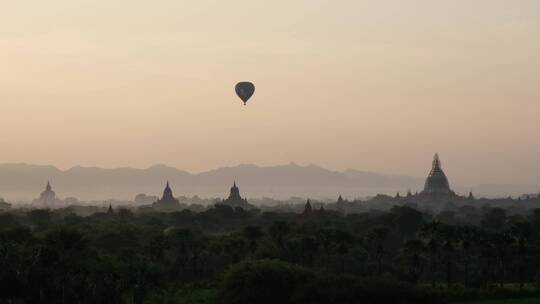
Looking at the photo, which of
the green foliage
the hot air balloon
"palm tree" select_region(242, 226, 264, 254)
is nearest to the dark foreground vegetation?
the green foliage

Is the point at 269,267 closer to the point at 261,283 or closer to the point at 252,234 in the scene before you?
the point at 261,283

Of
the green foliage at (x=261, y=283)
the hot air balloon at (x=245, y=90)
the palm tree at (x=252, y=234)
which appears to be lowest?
the green foliage at (x=261, y=283)

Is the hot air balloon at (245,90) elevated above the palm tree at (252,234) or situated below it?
above

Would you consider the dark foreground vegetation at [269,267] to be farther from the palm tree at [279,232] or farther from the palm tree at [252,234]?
the palm tree at [252,234]

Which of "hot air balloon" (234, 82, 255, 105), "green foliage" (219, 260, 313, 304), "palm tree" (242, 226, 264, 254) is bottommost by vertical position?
"green foliage" (219, 260, 313, 304)

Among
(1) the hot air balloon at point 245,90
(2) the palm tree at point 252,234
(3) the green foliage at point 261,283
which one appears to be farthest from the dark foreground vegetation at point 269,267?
(1) the hot air balloon at point 245,90

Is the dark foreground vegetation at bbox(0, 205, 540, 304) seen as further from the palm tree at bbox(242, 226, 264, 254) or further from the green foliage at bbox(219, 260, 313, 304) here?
the palm tree at bbox(242, 226, 264, 254)
